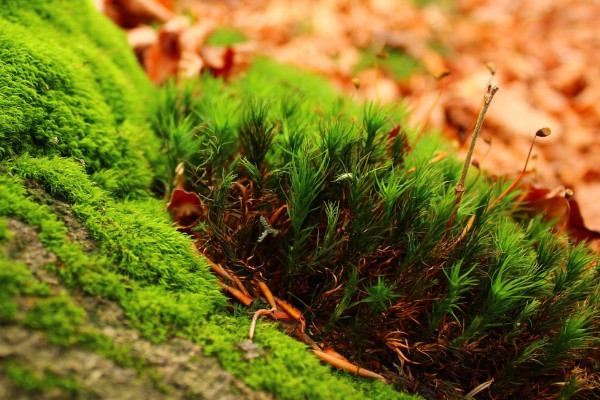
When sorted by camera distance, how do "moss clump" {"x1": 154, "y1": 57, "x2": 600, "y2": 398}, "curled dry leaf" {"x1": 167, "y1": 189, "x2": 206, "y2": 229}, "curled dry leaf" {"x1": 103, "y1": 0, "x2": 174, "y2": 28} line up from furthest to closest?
"curled dry leaf" {"x1": 103, "y1": 0, "x2": 174, "y2": 28} < "curled dry leaf" {"x1": 167, "y1": 189, "x2": 206, "y2": 229} < "moss clump" {"x1": 154, "y1": 57, "x2": 600, "y2": 398}

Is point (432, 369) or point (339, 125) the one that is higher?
point (339, 125)

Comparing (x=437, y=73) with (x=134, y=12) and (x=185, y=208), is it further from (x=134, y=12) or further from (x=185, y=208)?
(x=134, y=12)

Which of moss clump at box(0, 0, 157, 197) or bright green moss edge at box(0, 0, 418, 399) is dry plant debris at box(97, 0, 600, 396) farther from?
moss clump at box(0, 0, 157, 197)

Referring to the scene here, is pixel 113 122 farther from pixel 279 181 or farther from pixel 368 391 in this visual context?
pixel 368 391

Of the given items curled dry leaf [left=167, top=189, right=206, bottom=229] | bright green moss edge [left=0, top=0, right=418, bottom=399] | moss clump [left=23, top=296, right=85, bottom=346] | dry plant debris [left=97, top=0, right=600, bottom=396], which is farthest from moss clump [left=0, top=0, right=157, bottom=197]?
moss clump [left=23, top=296, right=85, bottom=346]

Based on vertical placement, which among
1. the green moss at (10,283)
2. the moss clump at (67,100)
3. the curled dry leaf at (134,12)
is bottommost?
the green moss at (10,283)

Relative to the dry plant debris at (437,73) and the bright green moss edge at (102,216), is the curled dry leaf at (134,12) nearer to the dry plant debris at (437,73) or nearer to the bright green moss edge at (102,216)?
the dry plant debris at (437,73)

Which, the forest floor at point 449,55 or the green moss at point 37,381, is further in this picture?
the forest floor at point 449,55

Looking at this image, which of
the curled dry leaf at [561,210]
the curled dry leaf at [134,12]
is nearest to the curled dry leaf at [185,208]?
the curled dry leaf at [561,210]

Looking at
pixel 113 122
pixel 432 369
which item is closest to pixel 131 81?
pixel 113 122
